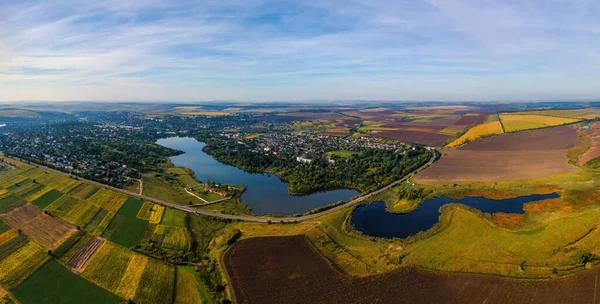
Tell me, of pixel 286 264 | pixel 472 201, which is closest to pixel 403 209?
pixel 472 201

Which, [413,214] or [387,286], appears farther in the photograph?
[413,214]

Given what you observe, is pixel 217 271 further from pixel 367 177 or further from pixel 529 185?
pixel 529 185

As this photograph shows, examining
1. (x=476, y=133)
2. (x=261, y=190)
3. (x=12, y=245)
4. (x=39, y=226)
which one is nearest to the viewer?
(x=12, y=245)

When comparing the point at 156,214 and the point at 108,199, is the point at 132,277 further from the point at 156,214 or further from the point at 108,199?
the point at 108,199

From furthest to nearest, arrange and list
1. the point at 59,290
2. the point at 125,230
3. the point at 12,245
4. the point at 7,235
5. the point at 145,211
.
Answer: the point at 145,211, the point at 125,230, the point at 7,235, the point at 12,245, the point at 59,290

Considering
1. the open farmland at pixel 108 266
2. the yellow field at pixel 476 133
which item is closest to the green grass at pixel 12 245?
the open farmland at pixel 108 266

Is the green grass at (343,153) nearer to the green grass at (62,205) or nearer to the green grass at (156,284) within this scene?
the green grass at (156,284)

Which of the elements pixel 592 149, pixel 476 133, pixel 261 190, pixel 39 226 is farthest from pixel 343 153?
pixel 39 226

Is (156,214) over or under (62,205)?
under
